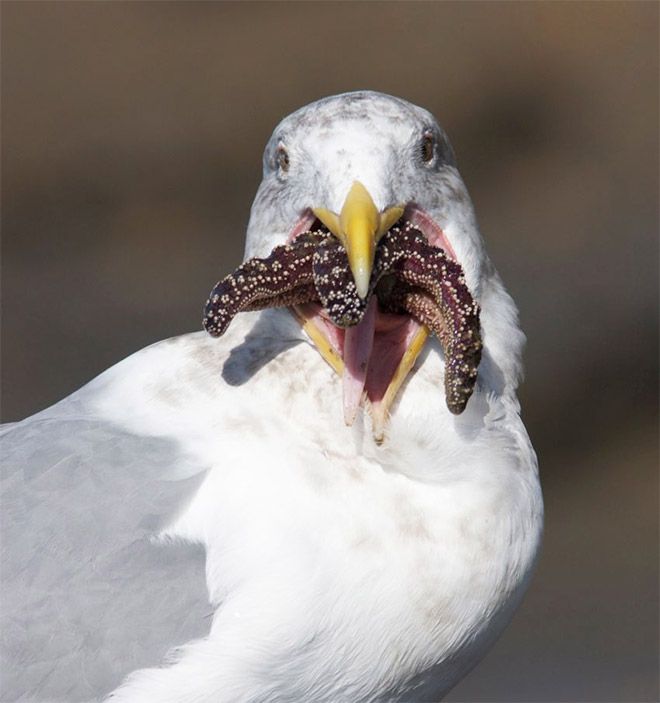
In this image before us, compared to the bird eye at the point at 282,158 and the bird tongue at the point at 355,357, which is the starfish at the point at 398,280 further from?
the bird eye at the point at 282,158

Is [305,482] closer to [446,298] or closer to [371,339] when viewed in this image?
[371,339]

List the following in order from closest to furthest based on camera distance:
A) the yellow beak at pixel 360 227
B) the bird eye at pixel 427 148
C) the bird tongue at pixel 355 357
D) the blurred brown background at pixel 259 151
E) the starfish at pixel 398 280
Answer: the yellow beak at pixel 360 227 → the starfish at pixel 398 280 → the bird tongue at pixel 355 357 → the bird eye at pixel 427 148 → the blurred brown background at pixel 259 151

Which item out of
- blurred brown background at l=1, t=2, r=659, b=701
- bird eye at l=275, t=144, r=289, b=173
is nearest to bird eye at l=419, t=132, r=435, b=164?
bird eye at l=275, t=144, r=289, b=173

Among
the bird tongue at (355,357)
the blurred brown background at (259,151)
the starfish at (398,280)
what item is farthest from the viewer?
the blurred brown background at (259,151)

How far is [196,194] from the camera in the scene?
24.3ft

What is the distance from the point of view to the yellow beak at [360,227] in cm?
205

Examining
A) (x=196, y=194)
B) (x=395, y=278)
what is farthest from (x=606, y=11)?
(x=395, y=278)

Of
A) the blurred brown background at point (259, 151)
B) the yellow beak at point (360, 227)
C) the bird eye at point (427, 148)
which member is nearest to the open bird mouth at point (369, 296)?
the yellow beak at point (360, 227)

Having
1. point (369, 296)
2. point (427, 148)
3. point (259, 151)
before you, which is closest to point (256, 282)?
point (369, 296)

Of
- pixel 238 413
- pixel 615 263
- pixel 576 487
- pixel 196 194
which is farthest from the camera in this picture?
pixel 196 194

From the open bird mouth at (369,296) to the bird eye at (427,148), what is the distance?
11 cm

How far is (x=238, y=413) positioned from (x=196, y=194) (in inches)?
205

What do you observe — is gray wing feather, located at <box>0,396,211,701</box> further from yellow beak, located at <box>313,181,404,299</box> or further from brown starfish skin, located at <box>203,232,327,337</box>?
yellow beak, located at <box>313,181,404,299</box>

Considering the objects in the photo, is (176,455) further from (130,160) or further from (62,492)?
(130,160)
